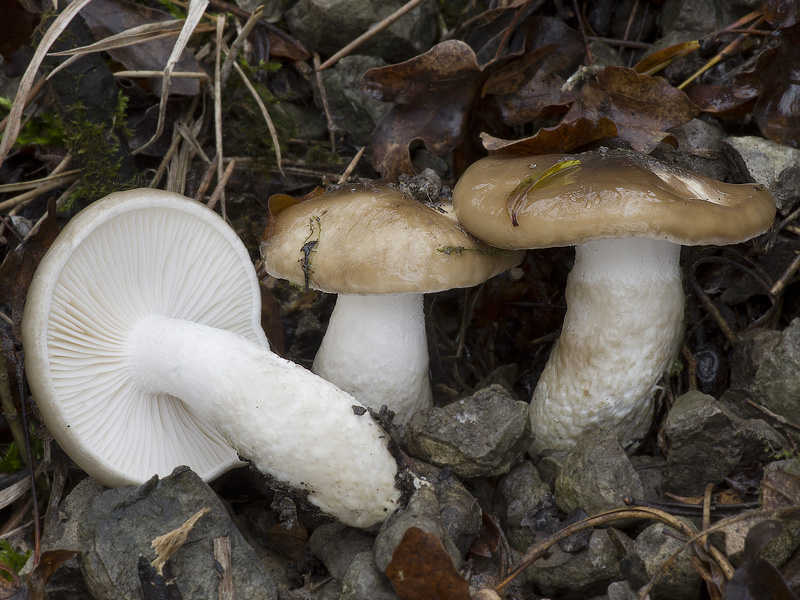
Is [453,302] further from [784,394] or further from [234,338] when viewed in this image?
[784,394]

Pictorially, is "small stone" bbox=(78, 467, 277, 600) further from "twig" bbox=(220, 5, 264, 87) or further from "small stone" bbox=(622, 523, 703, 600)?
"twig" bbox=(220, 5, 264, 87)

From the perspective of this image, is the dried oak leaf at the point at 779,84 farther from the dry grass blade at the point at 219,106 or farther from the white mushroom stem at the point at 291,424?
the dry grass blade at the point at 219,106

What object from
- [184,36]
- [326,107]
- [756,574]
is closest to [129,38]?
[184,36]

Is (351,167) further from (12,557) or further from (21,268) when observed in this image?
(12,557)


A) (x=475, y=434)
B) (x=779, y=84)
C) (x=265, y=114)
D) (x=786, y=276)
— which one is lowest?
(x=475, y=434)

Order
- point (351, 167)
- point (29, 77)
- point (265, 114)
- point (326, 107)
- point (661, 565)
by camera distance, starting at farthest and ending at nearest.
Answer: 1. point (326, 107)
2. point (351, 167)
3. point (265, 114)
4. point (29, 77)
5. point (661, 565)

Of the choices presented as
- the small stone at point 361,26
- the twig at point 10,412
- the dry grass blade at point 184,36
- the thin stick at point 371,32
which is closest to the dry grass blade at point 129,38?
the dry grass blade at point 184,36
